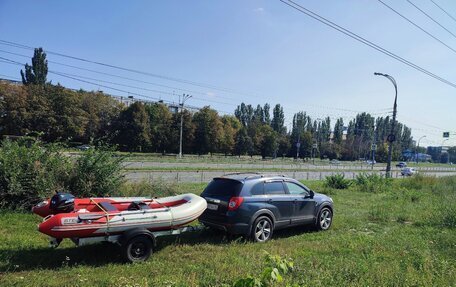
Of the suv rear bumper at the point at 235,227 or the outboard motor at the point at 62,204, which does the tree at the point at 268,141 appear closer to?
the suv rear bumper at the point at 235,227

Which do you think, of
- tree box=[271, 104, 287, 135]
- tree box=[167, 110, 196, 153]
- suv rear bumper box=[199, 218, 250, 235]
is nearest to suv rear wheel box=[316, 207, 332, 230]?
suv rear bumper box=[199, 218, 250, 235]

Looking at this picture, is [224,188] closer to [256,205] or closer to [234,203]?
[234,203]

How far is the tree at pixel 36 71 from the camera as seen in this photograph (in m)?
65.3

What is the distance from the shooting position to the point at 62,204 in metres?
6.70

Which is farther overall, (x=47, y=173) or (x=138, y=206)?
(x=47, y=173)

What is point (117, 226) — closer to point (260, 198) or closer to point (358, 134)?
point (260, 198)

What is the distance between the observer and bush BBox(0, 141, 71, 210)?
945 cm

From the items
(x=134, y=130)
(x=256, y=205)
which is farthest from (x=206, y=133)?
(x=256, y=205)

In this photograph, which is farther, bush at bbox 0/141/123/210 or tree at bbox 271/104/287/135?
tree at bbox 271/104/287/135

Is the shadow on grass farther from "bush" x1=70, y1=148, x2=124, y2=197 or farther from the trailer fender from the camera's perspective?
"bush" x1=70, y1=148, x2=124, y2=197

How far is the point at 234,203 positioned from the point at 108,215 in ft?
8.95

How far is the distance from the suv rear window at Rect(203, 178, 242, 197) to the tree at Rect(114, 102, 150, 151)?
5936cm

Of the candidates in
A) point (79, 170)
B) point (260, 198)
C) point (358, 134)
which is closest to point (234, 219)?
point (260, 198)

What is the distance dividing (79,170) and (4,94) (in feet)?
175
